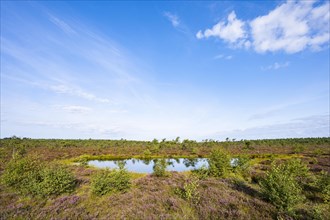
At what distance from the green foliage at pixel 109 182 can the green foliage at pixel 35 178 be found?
290cm

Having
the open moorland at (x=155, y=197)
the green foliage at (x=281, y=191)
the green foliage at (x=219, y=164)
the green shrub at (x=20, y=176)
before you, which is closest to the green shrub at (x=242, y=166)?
the green foliage at (x=219, y=164)

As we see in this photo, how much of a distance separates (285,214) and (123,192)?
1181 cm

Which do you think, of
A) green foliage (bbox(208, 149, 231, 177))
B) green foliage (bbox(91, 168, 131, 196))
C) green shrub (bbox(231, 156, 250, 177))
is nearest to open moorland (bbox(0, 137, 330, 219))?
green foliage (bbox(91, 168, 131, 196))

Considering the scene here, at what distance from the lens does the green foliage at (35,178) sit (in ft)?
55.2

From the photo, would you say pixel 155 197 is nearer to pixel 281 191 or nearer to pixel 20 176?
pixel 281 191

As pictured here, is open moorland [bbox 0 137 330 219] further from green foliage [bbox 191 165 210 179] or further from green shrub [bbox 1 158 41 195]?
green foliage [bbox 191 165 210 179]

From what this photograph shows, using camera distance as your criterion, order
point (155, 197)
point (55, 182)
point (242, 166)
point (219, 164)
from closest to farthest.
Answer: point (155, 197), point (55, 182), point (219, 164), point (242, 166)

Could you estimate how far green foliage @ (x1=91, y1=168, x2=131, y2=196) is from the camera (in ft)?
53.9

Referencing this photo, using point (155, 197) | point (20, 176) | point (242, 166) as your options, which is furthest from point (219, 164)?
point (20, 176)

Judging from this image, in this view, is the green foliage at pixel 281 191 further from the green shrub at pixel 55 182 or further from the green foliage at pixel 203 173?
the green shrub at pixel 55 182

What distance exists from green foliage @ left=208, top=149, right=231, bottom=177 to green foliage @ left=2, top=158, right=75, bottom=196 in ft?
48.4

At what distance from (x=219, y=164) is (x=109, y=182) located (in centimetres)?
1269

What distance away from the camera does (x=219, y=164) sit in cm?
2333

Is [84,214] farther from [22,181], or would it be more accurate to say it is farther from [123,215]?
[22,181]
